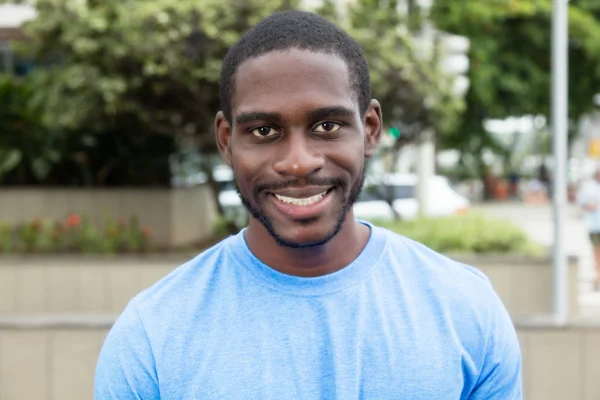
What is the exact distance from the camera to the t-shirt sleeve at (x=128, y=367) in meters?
1.83

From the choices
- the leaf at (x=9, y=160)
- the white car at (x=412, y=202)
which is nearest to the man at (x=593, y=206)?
the white car at (x=412, y=202)

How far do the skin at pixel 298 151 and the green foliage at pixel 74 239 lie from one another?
381 inches

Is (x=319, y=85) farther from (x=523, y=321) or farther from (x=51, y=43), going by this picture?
(x=51, y=43)

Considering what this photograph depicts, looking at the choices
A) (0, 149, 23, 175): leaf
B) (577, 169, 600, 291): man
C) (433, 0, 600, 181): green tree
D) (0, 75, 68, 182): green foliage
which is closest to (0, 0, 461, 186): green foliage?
→ (0, 75, 68, 182): green foliage

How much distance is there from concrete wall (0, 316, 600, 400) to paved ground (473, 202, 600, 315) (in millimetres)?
4730

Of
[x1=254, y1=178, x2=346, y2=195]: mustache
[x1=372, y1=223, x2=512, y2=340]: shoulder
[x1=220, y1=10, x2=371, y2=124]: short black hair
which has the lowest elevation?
[x1=372, y1=223, x2=512, y2=340]: shoulder

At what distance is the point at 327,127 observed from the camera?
1.87 metres

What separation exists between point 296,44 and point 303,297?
521mm

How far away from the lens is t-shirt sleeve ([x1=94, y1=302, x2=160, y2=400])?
1.83 m

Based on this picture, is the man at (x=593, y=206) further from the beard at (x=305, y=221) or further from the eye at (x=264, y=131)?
the eye at (x=264, y=131)

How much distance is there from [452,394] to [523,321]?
3.63 metres

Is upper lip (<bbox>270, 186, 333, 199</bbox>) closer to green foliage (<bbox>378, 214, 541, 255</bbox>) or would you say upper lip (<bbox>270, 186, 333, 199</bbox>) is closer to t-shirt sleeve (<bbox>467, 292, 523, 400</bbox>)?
t-shirt sleeve (<bbox>467, 292, 523, 400</bbox>)

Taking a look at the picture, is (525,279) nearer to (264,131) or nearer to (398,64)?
(398,64)


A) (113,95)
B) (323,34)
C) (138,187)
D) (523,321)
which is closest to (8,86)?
(138,187)
